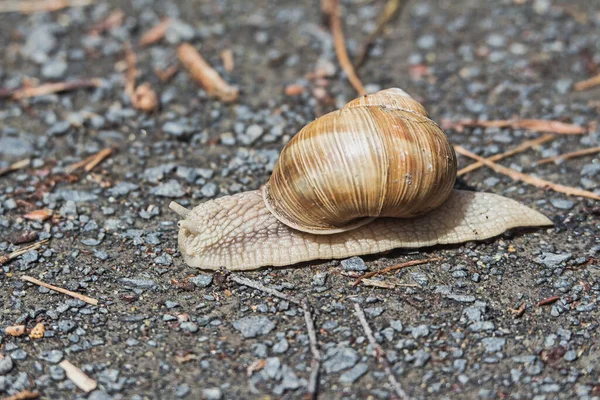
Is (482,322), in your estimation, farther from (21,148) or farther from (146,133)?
(21,148)

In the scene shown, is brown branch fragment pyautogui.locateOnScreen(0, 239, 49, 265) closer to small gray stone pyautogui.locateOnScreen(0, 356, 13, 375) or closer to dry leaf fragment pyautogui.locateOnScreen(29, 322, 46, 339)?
dry leaf fragment pyautogui.locateOnScreen(29, 322, 46, 339)

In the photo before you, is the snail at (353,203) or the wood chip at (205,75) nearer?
the snail at (353,203)

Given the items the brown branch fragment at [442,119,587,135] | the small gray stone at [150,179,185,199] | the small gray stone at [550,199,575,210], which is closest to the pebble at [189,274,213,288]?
the small gray stone at [150,179,185,199]

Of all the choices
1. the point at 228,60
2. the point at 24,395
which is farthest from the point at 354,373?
the point at 228,60

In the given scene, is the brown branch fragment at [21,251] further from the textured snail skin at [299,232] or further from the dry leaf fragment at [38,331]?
the textured snail skin at [299,232]

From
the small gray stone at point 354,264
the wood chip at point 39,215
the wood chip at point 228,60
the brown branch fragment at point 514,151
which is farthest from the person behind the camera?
the wood chip at point 228,60

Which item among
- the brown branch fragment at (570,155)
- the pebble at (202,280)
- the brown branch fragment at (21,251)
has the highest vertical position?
the brown branch fragment at (570,155)

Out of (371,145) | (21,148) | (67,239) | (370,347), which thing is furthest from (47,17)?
(370,347)

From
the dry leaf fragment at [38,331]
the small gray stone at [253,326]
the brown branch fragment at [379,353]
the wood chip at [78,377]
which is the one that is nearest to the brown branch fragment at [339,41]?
the brown branch fragment at [379,353]
